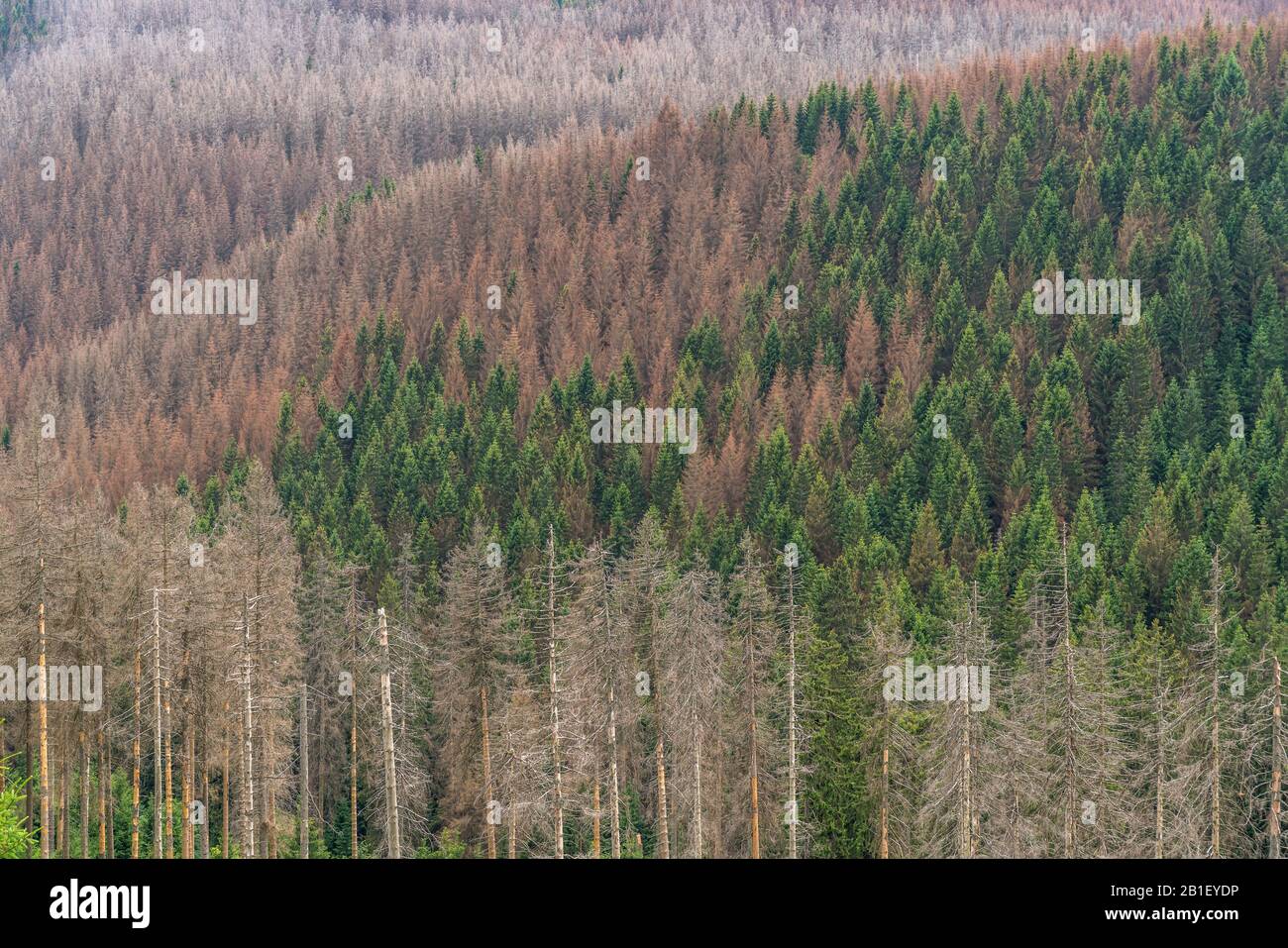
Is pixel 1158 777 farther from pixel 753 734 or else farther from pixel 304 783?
pixel 304 783

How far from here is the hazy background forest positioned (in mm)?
66625

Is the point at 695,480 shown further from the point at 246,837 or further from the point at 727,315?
the point at 246,837

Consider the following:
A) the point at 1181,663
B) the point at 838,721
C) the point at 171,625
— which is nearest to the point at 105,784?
the point at 171,625

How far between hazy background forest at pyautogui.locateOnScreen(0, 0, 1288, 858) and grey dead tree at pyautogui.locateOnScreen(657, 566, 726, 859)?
0.76 feet

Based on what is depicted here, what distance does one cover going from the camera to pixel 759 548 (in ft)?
391

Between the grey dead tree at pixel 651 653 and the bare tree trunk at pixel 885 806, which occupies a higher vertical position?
the grey dead tree at pixel 651 653

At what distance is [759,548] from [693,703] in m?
53.8

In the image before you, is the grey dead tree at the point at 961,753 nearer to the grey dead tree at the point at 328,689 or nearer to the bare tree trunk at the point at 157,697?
the bare tree trunk at the point at 157,697

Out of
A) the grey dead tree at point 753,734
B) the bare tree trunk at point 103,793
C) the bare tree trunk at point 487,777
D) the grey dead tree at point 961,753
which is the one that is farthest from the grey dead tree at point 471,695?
the grey dead tree at point 961,753

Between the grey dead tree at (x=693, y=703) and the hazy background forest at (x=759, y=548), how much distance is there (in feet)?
0.76

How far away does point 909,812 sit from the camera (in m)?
71.9

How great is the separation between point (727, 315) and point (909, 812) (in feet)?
380

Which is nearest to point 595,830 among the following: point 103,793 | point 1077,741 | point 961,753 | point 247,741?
point 961,753

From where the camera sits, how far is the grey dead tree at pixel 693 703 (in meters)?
66.1
